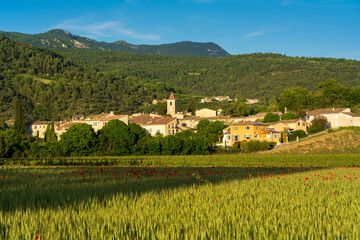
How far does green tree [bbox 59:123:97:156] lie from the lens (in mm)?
70375

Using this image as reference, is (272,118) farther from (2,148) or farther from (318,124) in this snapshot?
(2,148)

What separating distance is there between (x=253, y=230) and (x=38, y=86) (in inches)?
7023

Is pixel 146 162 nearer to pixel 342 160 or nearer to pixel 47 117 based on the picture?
pixel 342 160

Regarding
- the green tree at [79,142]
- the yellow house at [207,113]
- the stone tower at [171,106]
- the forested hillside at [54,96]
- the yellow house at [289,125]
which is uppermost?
the forested hillside at [54,96]

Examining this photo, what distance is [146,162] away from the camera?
44344 mm

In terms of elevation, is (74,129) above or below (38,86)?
below

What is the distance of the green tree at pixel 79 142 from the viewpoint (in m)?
70.4

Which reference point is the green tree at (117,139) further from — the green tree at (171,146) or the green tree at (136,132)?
the green tree at (171,146)

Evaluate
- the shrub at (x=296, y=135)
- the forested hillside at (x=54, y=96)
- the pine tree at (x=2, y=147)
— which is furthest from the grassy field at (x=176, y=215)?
the forested hillside at (x=54, y=96)

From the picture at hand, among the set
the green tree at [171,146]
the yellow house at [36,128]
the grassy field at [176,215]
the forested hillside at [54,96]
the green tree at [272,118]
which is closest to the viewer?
the grassy field at [176,215]

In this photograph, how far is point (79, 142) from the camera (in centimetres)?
7100

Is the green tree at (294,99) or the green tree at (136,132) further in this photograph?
the green tree at (294,99)

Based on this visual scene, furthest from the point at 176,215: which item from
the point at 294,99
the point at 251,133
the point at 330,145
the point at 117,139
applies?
the point at 294,99

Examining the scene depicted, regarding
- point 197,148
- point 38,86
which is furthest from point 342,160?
point 38,86
